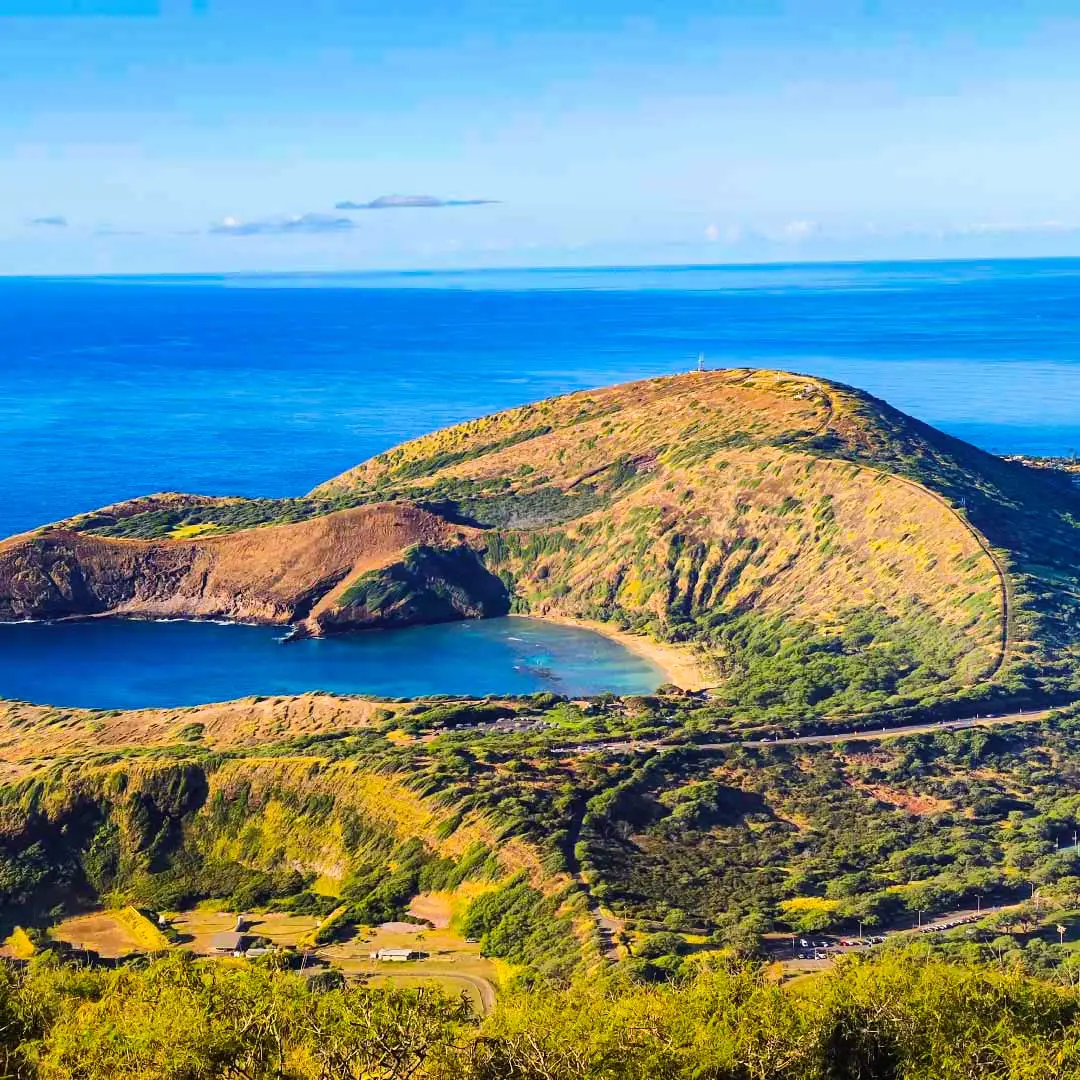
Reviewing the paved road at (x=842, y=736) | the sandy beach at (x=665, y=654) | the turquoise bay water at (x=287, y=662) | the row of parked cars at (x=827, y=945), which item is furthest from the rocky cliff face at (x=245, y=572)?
the row of parked cars at (x=827, y=945)

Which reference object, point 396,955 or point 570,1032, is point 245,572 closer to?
point 396,955

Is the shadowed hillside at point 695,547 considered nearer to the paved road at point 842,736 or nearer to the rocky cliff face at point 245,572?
the rocky cliff face at point 245,572

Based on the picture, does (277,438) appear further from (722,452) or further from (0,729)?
(0,729)

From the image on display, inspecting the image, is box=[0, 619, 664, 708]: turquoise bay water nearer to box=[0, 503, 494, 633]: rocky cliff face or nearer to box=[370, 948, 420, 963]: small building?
box=[0, 503, 494, 633]: rocky cliff face

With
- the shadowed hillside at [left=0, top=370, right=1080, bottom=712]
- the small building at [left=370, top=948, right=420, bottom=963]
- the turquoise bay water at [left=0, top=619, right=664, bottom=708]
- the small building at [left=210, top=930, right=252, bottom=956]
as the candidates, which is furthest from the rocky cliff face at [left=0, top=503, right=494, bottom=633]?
the small building at [left=370, top=948, right=420, bottom=963]

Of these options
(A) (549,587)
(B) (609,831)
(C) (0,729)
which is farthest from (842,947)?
(A) (549,587)
